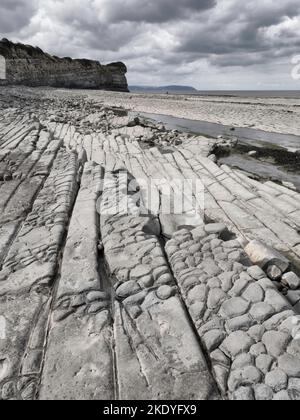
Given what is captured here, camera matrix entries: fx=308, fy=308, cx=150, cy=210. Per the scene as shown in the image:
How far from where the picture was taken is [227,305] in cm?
381

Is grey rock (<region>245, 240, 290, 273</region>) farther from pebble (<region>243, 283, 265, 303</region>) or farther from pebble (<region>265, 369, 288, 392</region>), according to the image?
pebble (<region>265, 369, 288, 392</region>)

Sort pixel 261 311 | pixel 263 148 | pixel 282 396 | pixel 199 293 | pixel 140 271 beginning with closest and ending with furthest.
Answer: pixel 282 396
pixel 261 311
pixel 199 293
pixel 140 271
pixel 263 148

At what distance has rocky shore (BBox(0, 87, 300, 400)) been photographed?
3033 mm

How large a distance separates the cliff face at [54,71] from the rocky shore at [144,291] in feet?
199

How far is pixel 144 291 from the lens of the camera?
4.21m

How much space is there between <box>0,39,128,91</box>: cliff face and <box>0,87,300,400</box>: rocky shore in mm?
60582

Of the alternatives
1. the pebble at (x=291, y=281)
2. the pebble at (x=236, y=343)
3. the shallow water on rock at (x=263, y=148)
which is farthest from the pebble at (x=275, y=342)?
the shallow water on rock at (x=263, y=148)

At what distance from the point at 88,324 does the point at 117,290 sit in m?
0.72

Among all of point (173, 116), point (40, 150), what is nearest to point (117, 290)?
point (40, 150)

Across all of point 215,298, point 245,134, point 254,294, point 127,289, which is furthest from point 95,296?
point 245,134

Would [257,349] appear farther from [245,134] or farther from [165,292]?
[245,134]

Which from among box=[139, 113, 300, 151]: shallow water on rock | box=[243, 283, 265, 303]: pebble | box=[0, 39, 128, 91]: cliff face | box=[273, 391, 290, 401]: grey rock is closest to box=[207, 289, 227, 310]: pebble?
box=[243, 283, 265, 303]: pebble

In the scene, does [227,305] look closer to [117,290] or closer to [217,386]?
[217,386]

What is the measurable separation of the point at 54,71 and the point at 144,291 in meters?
81.1
